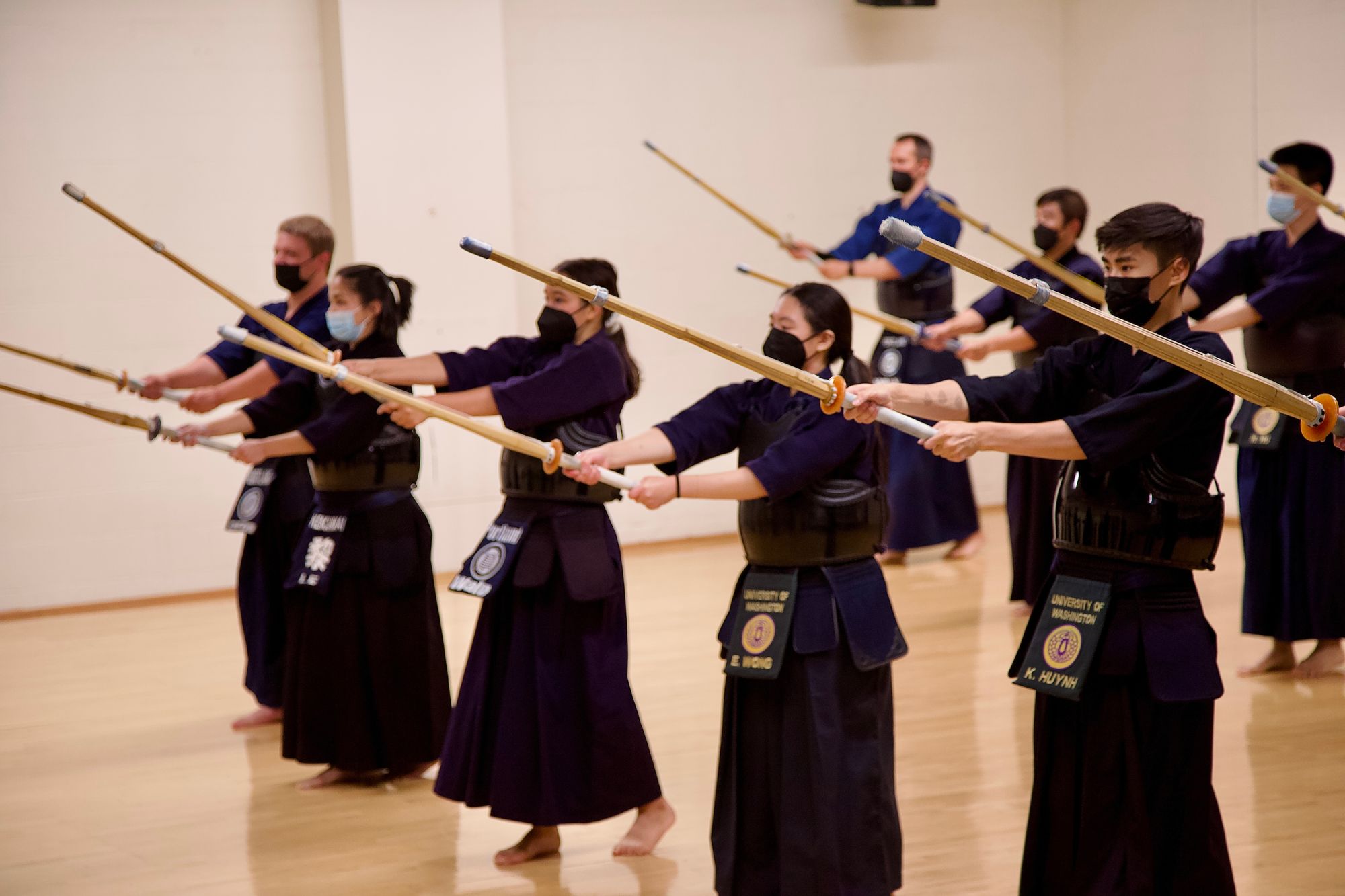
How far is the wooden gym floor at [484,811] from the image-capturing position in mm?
3627

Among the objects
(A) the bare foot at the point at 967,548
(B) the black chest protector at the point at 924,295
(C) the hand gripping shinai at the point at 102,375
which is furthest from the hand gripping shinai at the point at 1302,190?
(C) the hand gripping shinai at the point at 102,375

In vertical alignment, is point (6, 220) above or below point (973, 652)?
above

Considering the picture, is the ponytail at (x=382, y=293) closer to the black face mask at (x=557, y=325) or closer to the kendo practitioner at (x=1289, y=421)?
the black face mask at (x=557, y=325)

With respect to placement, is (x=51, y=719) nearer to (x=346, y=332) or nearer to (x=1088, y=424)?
(x=346, y=332)

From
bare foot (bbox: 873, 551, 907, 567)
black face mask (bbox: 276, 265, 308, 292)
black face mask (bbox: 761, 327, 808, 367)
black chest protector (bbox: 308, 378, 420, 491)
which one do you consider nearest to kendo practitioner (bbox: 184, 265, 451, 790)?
black chest protector (bbox: 308, 378, 420, 491)

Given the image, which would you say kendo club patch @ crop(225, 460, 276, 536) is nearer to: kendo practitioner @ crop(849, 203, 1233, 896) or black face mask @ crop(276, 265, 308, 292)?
black face mask @ crop(276, 265, 308, 292)

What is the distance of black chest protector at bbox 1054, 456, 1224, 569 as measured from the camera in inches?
107

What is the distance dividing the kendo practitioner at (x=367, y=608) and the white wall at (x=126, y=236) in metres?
3.13

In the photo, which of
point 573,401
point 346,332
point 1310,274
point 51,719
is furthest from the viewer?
point 51,719

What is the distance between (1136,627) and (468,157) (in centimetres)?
538

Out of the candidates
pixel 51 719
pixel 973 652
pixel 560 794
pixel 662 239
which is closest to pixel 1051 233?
pixel 973 652

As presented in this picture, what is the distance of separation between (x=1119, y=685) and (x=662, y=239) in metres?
5.67

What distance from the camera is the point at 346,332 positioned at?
13.8ft

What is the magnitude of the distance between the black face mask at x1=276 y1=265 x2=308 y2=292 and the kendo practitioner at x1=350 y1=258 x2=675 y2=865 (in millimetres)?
1124
